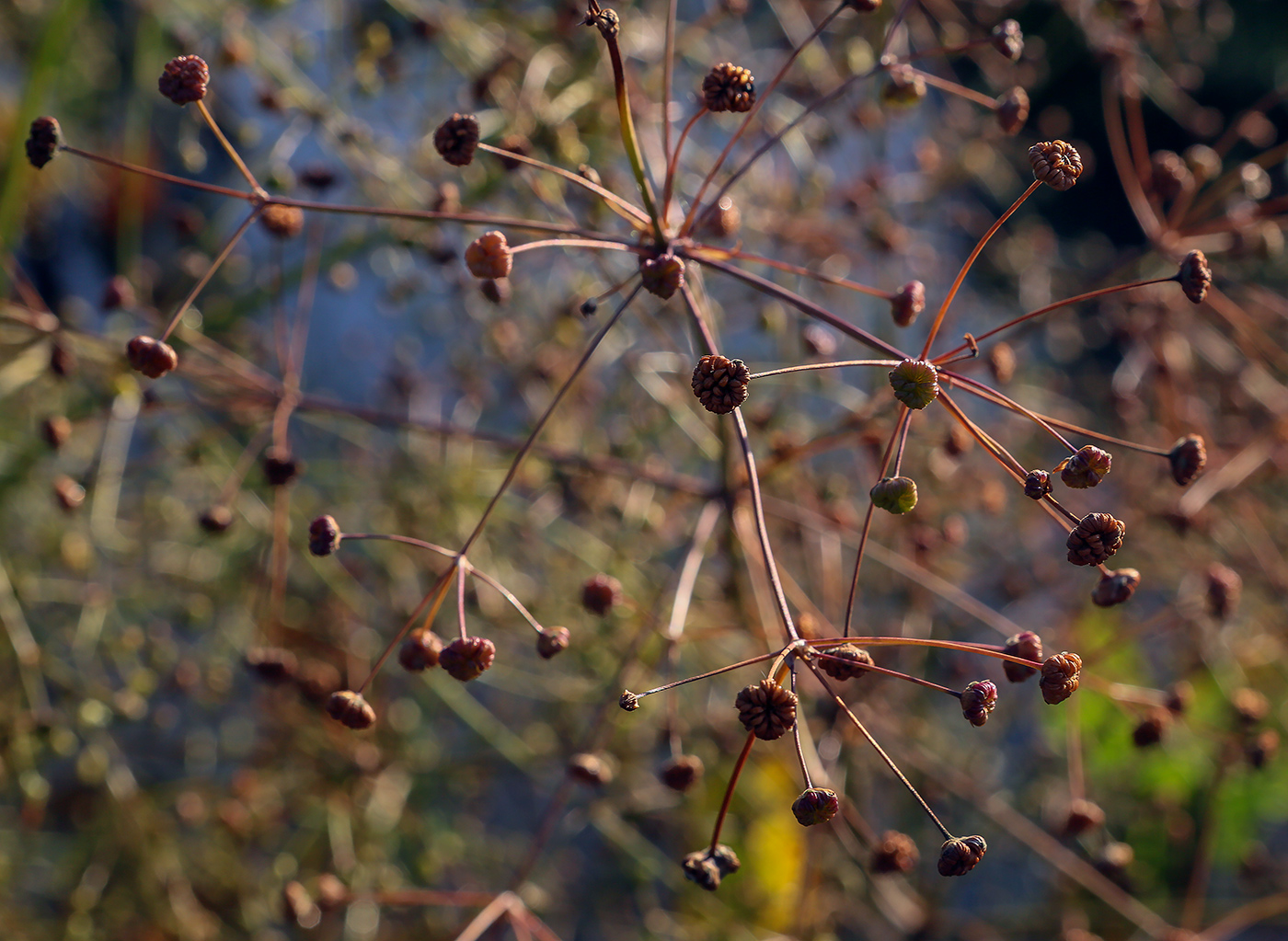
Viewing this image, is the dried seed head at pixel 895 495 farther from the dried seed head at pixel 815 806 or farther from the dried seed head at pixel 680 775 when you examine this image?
the dried seed head at pixel 680 775

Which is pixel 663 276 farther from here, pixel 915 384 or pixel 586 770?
pixel 586 770

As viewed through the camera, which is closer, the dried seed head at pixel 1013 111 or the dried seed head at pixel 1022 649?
the dried seed head at pixel 1022 649

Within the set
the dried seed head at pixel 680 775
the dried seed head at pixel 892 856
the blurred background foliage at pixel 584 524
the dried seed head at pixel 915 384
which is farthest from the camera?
the blurred background foliage at pixel 584 524

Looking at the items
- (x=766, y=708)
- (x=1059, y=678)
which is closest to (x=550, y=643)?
(x=766, y=708)

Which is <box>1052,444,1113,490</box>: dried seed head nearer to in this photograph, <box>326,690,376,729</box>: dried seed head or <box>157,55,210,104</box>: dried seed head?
<box>326,690,376,729</box>: dried seed head

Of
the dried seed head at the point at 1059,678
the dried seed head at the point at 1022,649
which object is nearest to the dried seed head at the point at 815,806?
the dried seed head at the point at 1059,678

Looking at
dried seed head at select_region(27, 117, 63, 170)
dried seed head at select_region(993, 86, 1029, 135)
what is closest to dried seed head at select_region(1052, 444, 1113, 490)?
dried seed head at select_region(993, 86, 1029, 135)
